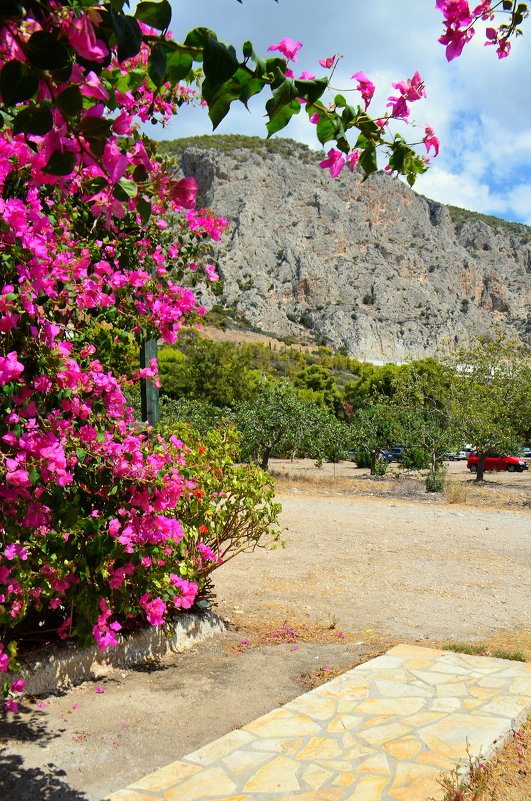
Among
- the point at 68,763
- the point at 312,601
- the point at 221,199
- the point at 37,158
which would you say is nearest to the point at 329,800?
the point at 68,763

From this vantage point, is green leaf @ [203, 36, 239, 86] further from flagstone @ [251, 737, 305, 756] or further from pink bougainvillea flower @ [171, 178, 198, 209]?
flagstone @ [251, 737, 305, 756]

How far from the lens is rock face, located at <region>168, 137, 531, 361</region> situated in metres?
81.0

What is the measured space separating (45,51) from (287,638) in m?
4.51

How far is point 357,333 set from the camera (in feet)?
264

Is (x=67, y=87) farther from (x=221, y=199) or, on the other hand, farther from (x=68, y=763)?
(x=221, y=199)

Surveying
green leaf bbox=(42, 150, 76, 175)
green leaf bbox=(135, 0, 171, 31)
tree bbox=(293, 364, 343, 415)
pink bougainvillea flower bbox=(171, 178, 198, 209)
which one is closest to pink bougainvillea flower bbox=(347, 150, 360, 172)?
pink bougainvillea flower bbox=(171, 178, 198, 209)

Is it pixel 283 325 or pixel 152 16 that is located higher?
pixel 283 325

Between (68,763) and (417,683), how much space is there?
1.97 m

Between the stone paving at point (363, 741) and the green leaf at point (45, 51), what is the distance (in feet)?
8.53

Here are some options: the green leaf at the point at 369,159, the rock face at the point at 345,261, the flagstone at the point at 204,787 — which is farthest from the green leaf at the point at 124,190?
the rock face at the point at 345,261

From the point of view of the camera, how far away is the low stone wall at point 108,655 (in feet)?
12.1

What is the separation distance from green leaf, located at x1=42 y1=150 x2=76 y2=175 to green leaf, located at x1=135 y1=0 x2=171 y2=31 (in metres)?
0.33

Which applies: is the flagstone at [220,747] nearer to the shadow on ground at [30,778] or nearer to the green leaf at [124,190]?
the shadow on ground at [30,778]

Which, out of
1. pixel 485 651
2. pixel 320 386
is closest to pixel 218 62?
pixel 485 651
